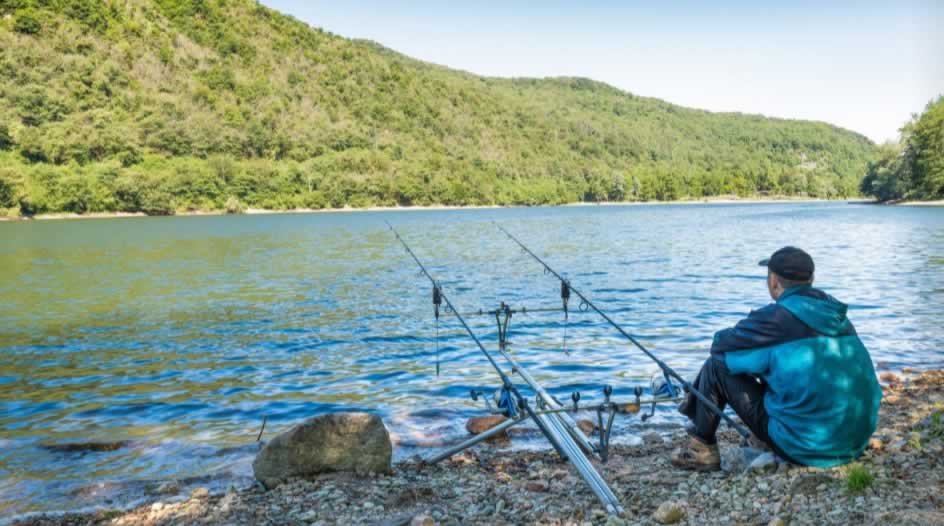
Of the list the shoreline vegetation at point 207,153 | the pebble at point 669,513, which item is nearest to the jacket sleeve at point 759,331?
the pebble at point 669,513

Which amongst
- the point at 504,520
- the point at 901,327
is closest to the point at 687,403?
the point at 504,520

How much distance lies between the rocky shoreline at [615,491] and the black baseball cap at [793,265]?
54.6 inches

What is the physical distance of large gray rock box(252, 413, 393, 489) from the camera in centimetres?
637

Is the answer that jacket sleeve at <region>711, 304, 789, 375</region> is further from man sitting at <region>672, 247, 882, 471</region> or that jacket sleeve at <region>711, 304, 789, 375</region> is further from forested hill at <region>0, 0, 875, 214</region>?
forested hill at <region>0, 0, 875, 214</region>

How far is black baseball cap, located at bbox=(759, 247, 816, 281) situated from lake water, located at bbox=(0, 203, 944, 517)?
3607 mm

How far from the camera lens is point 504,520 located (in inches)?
202

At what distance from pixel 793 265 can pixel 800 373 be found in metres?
0.77

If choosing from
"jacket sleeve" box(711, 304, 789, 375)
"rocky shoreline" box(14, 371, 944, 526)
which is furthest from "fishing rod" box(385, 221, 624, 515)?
"jacket sleeve" box(711, 304, 789, 375)

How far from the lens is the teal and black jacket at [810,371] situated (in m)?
4.72

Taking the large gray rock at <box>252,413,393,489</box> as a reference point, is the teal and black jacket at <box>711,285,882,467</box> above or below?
above

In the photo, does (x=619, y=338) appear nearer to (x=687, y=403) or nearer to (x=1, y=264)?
(x=687, y=403)

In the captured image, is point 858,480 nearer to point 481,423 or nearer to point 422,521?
point 422,521

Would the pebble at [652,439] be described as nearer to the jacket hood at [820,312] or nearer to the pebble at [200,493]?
the jacket hood at [820,312]

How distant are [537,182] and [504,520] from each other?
7021 inches
